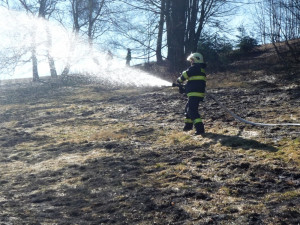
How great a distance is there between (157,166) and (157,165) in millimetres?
48

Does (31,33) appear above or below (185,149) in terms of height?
above

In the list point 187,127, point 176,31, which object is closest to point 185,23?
point 176,31

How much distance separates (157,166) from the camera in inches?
241

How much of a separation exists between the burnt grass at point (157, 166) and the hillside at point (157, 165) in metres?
0.01

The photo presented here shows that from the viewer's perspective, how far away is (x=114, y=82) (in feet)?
67.9

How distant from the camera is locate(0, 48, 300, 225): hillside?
4.32m

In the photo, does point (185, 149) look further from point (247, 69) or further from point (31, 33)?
point (247, 69)

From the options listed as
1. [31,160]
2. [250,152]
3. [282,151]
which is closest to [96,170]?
[31,160]

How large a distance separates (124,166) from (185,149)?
130 cm

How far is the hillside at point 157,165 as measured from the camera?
170 inches

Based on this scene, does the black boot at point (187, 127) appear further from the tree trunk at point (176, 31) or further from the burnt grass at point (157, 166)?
the tree trunk at point (176, 31)

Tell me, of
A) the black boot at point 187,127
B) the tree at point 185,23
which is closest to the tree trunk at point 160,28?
the tree at point 185,23

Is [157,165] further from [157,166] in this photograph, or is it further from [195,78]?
[195,78]

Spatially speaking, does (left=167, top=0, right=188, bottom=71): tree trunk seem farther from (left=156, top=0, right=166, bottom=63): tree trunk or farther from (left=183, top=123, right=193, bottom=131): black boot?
(left=183, top=123, right=193, bottom=131): black boot
